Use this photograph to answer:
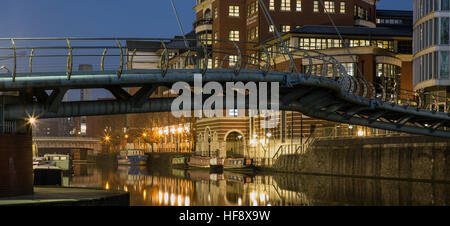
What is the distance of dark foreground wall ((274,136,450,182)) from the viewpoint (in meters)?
58.8

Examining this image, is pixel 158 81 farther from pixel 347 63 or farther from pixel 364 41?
pixel 364 41

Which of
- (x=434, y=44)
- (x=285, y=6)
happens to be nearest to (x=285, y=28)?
(x=285, y=6)

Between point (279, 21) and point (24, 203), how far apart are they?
8279cm

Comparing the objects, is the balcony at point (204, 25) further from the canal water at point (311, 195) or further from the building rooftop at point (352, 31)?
the canal water at point (311, 195)

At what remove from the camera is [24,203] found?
2845cm

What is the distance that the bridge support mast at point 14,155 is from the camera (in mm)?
31516

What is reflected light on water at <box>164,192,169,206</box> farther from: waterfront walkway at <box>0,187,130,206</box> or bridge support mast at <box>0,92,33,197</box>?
bridge support mast at <box>0,92,33,197</box>

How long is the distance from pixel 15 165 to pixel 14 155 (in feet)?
1.44

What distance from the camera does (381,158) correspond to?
65.9 m

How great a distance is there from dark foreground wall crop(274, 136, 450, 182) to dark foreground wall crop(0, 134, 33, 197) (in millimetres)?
35882

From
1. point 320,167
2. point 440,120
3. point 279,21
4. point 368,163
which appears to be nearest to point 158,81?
point 440,120

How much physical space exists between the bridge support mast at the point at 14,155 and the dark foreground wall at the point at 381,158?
3585cm

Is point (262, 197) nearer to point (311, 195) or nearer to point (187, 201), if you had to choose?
point (311, 195)
